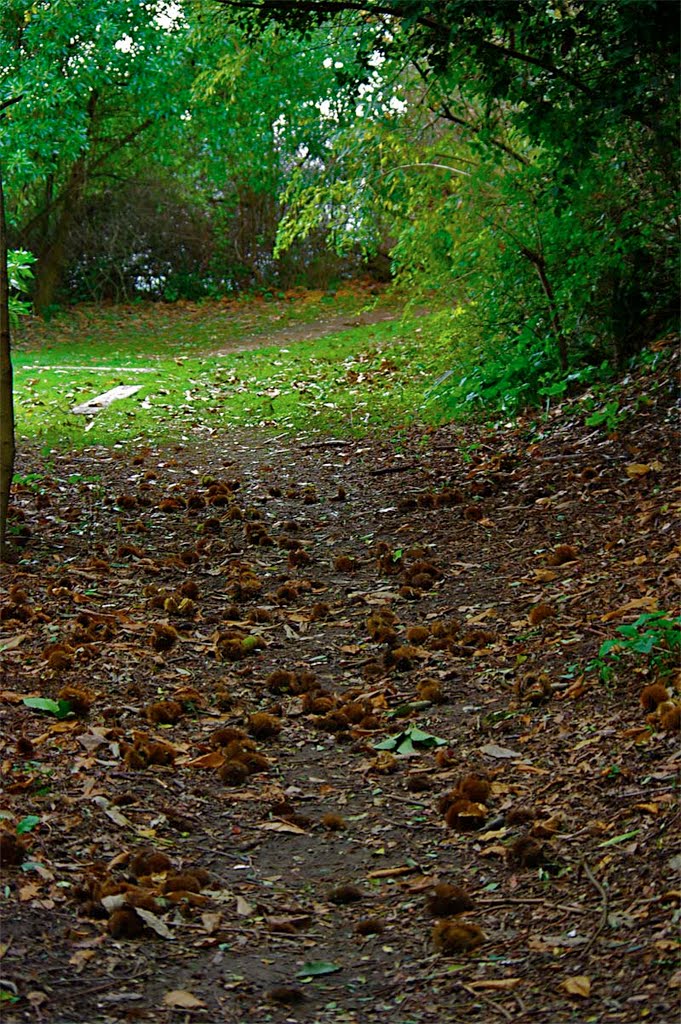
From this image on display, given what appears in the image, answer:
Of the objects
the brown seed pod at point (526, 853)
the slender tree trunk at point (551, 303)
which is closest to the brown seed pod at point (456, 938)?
the brown seed pod at point (526, 853)

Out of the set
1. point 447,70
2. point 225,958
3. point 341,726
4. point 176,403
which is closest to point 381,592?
point 341,726

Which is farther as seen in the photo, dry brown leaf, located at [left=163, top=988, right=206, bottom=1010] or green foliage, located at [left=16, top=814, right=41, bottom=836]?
green foliage, located at [left=16, top=814, right=41, bottom=836]

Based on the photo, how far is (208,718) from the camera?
3682mm

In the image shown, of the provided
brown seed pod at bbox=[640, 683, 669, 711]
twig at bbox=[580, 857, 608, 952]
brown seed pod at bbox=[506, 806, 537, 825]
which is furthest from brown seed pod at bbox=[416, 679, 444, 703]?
twig at bbox=[580, 857, 608, 952]

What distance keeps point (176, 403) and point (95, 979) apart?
8127mm

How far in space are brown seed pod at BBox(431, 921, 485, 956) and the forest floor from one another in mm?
10

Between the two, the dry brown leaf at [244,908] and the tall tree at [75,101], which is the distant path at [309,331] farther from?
the dry brown leaf at [244,908]

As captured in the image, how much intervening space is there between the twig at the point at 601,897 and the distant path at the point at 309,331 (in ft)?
37.7

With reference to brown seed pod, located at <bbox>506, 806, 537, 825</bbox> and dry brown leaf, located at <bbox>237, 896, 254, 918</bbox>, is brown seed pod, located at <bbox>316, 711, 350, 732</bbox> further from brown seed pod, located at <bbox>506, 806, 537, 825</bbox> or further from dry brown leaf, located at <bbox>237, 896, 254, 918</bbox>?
dry brown leaf, located at <bbox>237, 896, 254, 918</bbox>

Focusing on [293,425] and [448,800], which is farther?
[293,425]

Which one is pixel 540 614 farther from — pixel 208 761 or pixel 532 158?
pixel 532 158

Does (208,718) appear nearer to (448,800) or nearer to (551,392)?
(448,800)

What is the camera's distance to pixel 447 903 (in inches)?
100

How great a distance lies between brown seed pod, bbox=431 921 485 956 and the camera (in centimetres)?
240
